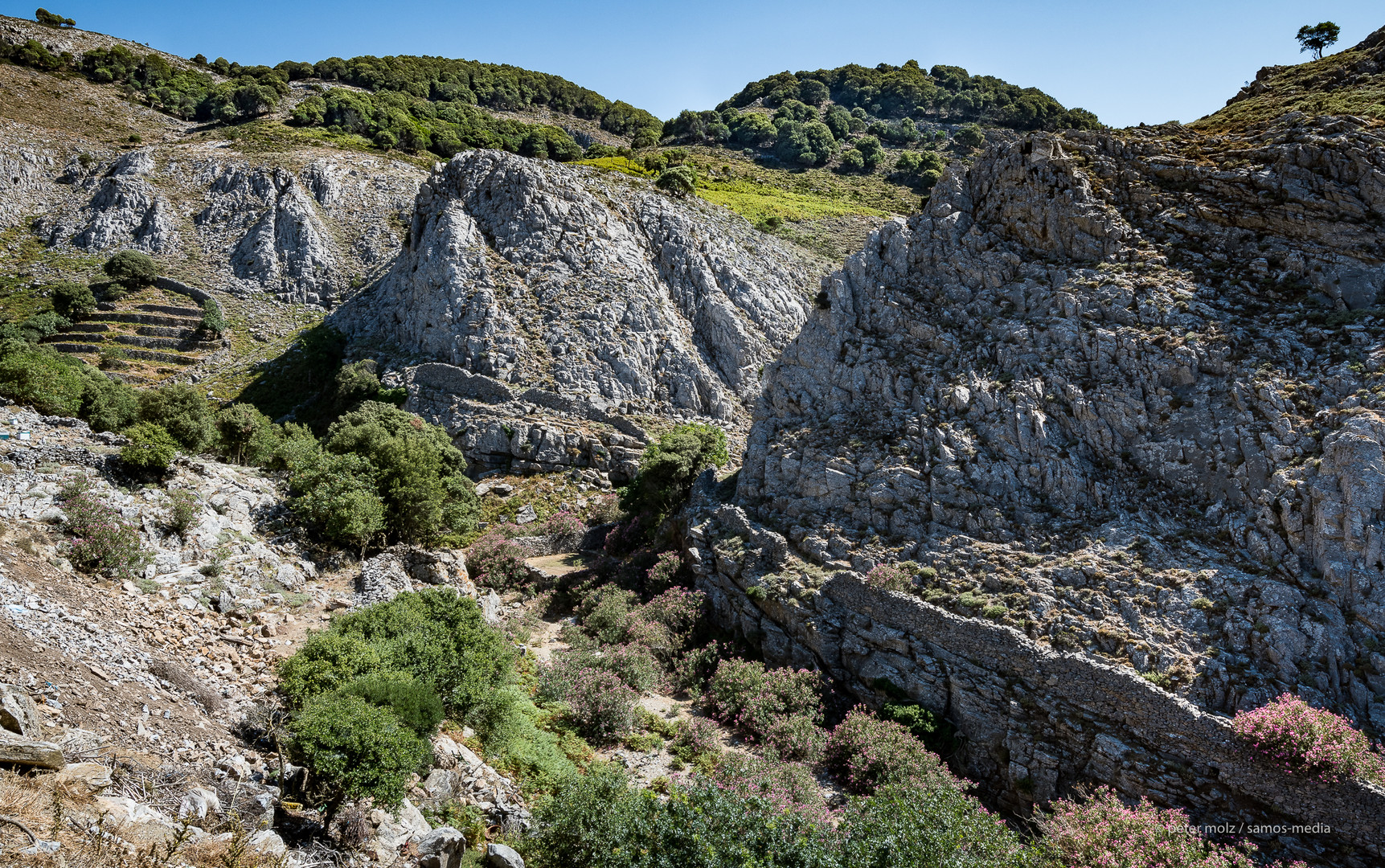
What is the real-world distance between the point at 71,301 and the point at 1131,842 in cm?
5802

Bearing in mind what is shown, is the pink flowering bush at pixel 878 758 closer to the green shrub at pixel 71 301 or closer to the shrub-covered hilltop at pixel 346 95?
the green shrub at pixel 71 301

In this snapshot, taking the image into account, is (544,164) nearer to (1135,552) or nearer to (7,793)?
(1135,552)

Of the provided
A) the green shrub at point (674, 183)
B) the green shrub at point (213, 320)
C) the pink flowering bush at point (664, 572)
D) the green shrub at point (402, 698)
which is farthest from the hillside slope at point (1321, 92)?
the green shrub at point (213, 320)

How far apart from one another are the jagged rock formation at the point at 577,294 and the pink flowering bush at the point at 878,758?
23806 mm

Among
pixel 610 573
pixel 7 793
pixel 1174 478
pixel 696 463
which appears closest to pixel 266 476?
pixel 610 573

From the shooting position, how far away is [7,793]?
235 inches

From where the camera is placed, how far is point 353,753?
8977 mm

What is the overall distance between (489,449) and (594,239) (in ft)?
56.9

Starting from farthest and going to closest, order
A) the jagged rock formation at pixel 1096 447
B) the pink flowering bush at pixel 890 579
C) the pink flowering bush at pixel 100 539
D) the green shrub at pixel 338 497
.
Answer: the green shrub at pixel 338 497
the pink flowering bush at pixel 890 579
the jagged rock formation at pixel 1096 447
the pink flowering bush at pixel 100 539

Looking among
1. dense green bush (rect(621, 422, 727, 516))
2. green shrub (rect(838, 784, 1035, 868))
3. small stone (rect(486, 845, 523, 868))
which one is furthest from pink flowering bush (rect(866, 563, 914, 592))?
small stone (rect(486, 845, 523, 868))

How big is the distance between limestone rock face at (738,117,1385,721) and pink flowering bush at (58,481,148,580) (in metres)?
16.9

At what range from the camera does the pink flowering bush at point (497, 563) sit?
2595cm

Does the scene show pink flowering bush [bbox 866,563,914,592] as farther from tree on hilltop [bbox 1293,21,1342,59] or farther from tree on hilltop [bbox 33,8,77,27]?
tree on hilltop [bbox 33,8,77,27]

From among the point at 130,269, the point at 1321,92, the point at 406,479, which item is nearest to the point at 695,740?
the point at 406,479
